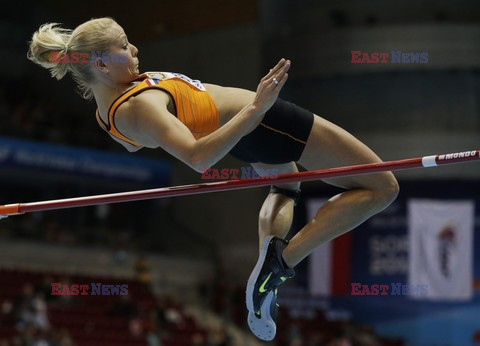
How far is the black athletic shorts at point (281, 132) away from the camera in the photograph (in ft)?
16.9

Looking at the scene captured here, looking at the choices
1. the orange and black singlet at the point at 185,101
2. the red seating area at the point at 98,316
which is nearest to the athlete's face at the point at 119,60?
the orange and black singlet at the point at 185,101

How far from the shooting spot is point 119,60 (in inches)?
202

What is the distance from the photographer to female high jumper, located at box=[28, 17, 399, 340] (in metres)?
4.88

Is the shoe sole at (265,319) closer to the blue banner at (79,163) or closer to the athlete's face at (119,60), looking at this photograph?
the athlete's face at (119,60)

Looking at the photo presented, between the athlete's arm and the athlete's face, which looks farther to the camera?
the athlete's face

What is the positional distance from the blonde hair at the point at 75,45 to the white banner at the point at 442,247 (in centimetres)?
1301

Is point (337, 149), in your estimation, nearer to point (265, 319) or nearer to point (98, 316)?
point (265, 319)

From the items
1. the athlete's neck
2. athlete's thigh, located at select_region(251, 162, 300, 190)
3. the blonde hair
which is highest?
the blonde hair

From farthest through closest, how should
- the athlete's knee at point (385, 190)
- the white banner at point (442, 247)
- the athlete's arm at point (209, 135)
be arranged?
the white banner at point (442, 247) → the athlete's knee at point (385, 190) → the athlete's arm at point (209, 135)

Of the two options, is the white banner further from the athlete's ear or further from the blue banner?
the athlete's ear

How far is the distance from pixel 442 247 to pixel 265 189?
15.0ft

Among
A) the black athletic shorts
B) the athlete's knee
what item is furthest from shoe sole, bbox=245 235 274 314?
the athlete's knee

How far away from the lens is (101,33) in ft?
16.5

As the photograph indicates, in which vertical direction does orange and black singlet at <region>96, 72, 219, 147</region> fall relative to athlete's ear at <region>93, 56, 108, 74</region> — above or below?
below
